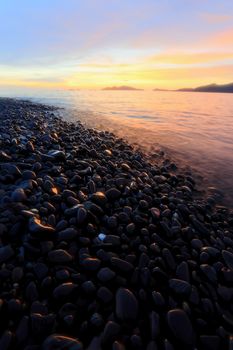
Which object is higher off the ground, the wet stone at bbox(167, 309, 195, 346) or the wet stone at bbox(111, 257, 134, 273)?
the wet stone at bbox(111, 257, 134, 273)

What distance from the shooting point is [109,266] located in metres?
3.99

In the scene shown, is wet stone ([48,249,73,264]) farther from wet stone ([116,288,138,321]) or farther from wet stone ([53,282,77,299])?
wet stone ([116,288,138,321])

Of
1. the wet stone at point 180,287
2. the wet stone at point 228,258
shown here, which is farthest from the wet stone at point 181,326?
the wet stone at point 228,258

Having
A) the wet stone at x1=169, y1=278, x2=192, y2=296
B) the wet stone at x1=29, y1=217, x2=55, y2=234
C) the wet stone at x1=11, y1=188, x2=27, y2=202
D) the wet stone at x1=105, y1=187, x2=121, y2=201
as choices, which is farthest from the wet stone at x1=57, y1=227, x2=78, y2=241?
the wet stone at x1=169, y1=278, x2=192, y2=296

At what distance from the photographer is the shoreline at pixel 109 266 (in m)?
3.15

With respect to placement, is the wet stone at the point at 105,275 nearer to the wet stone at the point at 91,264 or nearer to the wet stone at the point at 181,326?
the wet stone at the point at 91,264

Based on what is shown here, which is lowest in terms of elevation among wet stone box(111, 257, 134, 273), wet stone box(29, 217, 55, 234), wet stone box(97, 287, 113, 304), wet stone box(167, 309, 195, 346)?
wet stone box(167, 309, 195, 346)

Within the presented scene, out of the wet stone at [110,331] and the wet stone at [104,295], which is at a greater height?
the wet stone at [104,295]

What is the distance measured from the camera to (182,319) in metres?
3.27

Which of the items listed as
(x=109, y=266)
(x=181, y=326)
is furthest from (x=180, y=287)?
(x=109, y=266)

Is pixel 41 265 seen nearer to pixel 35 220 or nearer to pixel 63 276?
pixel 63 276

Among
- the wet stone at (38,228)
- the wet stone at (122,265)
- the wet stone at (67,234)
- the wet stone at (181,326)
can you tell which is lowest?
the wet stone at (181,326)

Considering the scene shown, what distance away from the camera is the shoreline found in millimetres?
3146

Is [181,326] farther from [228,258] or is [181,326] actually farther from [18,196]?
[18,196]
